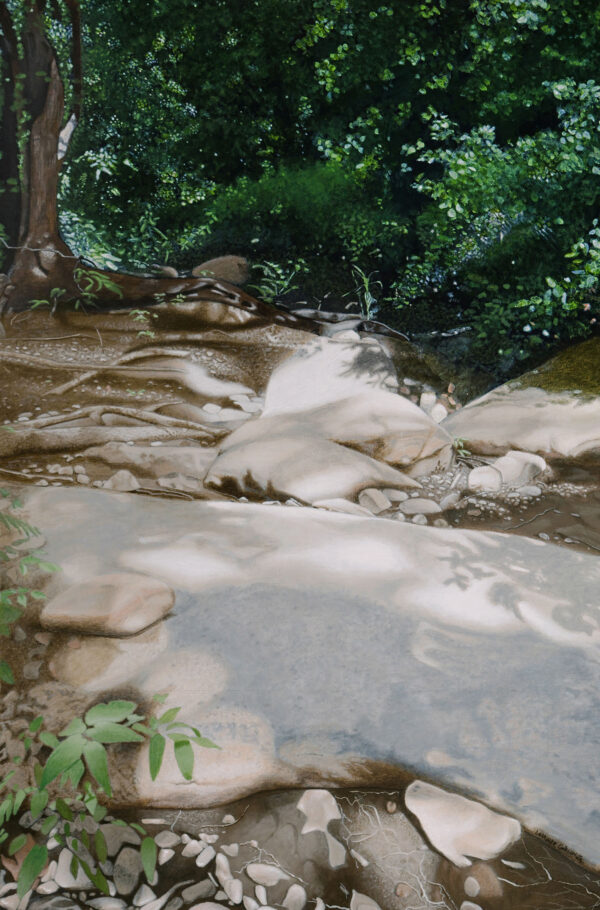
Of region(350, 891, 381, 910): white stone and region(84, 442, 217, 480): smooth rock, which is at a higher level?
region(84, 442, 217, 480): smooth rock

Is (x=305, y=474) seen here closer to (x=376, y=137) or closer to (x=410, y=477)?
(x=410, y=477)

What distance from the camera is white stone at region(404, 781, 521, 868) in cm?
183

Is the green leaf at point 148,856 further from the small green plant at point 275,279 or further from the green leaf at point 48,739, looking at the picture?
the small green plant at point 275,279

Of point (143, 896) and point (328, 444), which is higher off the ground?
point (328, 444)

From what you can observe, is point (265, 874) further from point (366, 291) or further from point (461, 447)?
point (366, 291)

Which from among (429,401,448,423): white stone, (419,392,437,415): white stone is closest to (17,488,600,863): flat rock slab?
(429,401,448,423): white stone

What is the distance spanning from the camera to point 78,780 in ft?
5.92

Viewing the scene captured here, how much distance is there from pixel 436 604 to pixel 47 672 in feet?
4.32

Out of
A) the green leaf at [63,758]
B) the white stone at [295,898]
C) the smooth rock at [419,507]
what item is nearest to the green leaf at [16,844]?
the green leaf at [63,758]

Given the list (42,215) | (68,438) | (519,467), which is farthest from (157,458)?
(42,215)

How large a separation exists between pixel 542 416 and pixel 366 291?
238 centimetres

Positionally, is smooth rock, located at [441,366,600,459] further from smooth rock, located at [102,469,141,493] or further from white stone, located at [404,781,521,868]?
white stone, located at [404,781,521,868]

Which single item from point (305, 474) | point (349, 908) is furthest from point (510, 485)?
point (349, 908)

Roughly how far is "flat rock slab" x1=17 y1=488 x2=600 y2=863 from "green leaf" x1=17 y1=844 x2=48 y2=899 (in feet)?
1.00
